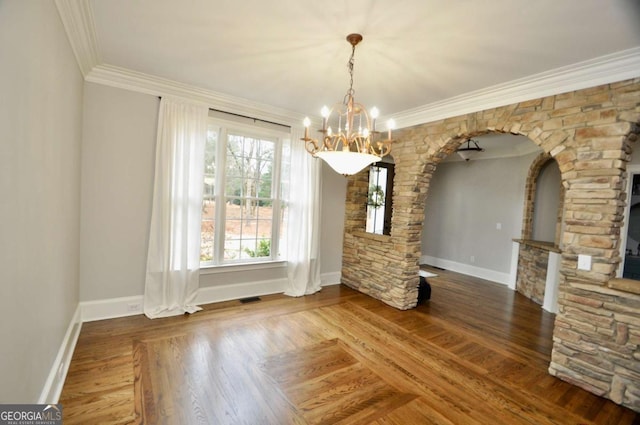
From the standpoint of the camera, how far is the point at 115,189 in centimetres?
324

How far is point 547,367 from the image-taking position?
8.98 feet

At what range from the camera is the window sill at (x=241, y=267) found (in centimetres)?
390

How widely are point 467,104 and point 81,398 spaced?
4482 millimetres

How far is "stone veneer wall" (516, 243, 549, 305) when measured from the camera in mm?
4559

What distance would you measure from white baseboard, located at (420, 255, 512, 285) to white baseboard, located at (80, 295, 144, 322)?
20.4 ft

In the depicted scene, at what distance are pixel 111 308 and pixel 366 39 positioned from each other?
386cm

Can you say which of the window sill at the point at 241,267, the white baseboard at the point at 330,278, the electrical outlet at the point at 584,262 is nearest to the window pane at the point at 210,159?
the window sill at the point at 241,267

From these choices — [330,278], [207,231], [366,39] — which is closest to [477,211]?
[330,278]

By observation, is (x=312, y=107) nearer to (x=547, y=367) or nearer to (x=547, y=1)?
(x=547, y=1)

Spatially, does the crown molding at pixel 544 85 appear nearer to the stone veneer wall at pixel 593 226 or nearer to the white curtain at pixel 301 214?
the stone veneer wall at pixel 593 226

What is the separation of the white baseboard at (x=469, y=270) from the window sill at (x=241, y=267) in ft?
14.2

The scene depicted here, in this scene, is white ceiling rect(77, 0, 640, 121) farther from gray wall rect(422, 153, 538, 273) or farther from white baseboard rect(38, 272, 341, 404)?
gray wall rect(422, 153, 538, 273)

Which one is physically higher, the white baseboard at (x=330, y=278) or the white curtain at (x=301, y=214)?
the white curtain at (x=301, y=214)

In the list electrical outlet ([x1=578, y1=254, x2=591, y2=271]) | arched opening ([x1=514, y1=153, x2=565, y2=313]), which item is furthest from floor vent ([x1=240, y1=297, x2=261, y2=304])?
arched opening ([x1=514, y1=153, x2=565, y2=313])
